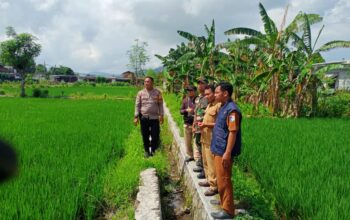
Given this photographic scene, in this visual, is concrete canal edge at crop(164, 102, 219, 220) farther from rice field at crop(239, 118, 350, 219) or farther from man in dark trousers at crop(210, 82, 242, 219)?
rice field at crop(239, 118, 350, 219)

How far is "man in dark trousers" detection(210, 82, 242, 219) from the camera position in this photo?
3180 millimetres

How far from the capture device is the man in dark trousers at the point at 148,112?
254 inches

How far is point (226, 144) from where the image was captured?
3.31 metres

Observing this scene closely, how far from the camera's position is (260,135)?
7031 millimetres

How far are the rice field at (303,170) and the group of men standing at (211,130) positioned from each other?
1.75ft

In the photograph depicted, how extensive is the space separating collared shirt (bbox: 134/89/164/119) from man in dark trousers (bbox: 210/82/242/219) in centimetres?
310

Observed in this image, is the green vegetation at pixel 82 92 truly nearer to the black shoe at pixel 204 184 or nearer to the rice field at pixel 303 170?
the rice field at pixel 303 170

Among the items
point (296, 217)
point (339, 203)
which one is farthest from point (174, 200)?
point (339, 203)

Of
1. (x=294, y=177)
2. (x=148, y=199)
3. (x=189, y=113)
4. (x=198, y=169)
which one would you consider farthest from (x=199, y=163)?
(x=294, y=177)

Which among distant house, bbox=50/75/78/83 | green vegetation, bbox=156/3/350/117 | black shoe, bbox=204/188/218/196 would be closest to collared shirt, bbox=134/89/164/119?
black shoe, bbox=204/188/218/196

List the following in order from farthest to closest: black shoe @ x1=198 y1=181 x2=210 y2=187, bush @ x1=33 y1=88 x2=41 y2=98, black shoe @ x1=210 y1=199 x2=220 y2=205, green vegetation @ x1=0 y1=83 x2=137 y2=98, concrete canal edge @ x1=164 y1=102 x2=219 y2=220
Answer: green vegetation @ x1=0 y1=83 x2=137 y2=98
bush @ x1=33 y1=88 x2=41 y2=98
black shoe @ x1=198 y1=181 x2=210 y2=187
black shoe @ x1=210 y1=199 x2=220 y2=205
concrete canal edge @ x1=164 y1=102 x2=219 y2=220

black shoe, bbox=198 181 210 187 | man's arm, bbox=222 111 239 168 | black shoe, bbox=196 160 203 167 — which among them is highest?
man's arm, bbox=222 111 239 168

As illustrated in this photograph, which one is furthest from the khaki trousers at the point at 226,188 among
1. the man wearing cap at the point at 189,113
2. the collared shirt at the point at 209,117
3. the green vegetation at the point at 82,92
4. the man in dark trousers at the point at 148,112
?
the green vegetation at the point at 82,92

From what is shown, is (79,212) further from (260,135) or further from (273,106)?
(273,106)
